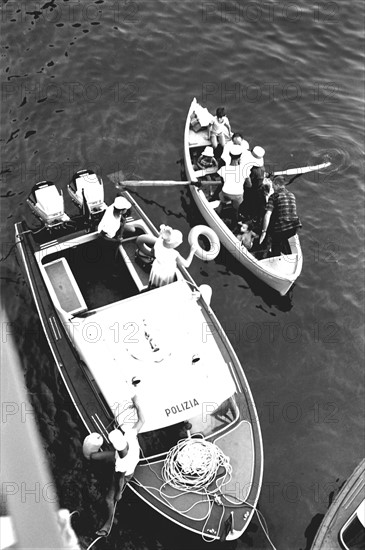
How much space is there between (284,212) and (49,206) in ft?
17.6

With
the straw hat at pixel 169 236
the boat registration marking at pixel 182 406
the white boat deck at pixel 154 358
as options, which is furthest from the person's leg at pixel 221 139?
the boat registration marking at pixel 182 406

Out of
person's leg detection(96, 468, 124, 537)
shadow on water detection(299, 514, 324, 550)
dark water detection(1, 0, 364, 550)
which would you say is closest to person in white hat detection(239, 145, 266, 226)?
dark water detection(1, 0, 364, 550)

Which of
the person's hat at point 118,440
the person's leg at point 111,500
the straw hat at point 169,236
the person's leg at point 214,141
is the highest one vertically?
the straw hat at point 169,236

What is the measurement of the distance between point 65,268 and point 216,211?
4.46 m

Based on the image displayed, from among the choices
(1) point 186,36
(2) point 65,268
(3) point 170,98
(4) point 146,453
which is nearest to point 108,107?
(3) point 170,98

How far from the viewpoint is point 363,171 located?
53.6 feet

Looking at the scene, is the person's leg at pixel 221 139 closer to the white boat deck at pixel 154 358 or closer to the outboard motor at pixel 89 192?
the outboard motor at pixel 89 192

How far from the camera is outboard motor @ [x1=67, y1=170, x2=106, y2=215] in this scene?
12695 millimetres

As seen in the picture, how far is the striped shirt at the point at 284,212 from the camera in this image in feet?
42.5

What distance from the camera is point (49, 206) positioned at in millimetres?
12367

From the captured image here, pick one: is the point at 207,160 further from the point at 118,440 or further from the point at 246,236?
the point at 118,440

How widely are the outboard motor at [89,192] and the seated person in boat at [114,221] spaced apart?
66cm

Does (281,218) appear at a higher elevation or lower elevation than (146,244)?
lower

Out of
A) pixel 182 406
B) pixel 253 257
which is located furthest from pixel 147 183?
pixel 182 406
